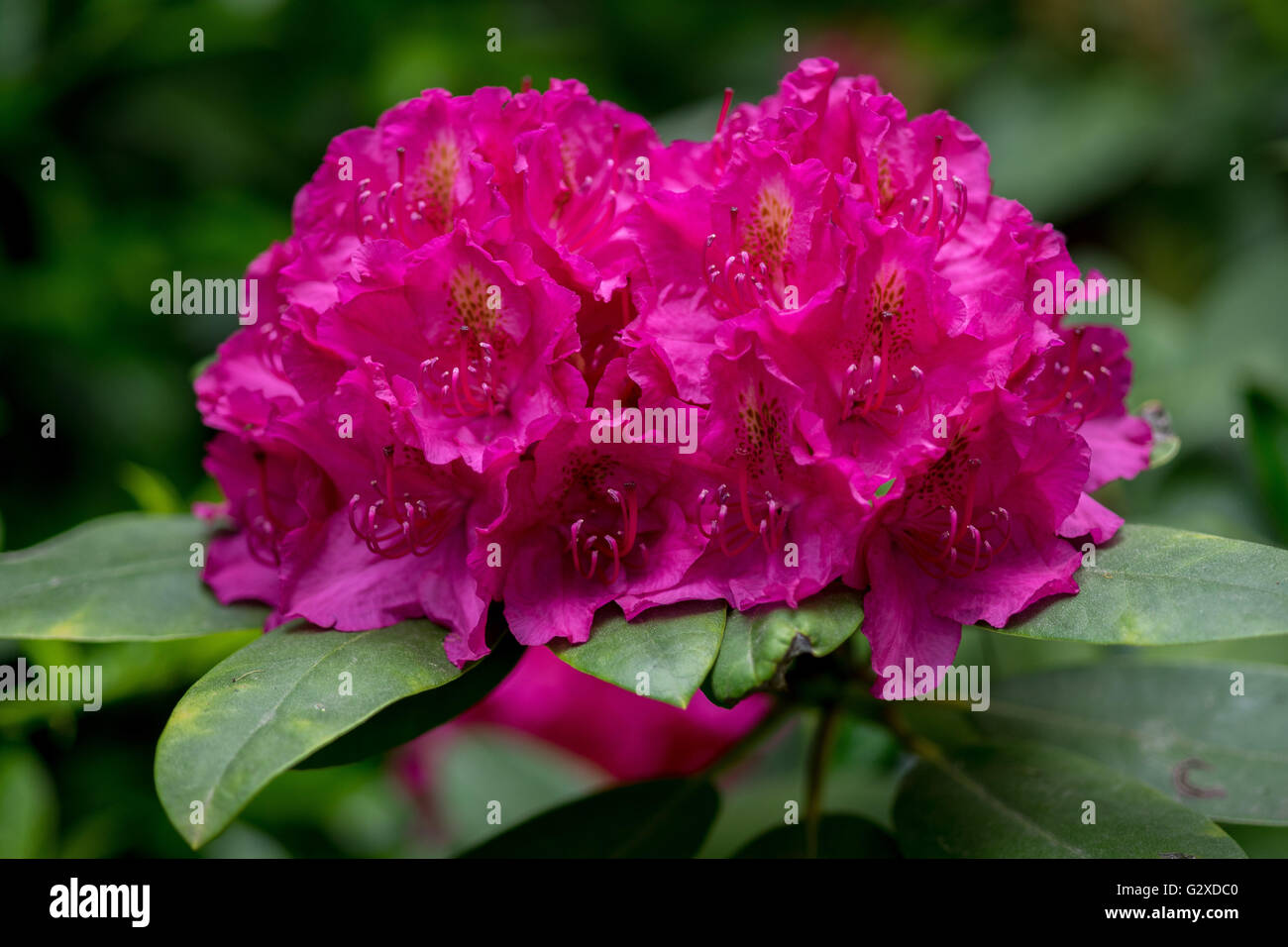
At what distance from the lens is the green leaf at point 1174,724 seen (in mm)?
1201

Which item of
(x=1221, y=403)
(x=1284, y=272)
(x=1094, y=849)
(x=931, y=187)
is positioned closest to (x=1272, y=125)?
(x=1284, y=272)

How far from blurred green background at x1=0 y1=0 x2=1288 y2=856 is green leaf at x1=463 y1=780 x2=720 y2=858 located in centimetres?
35

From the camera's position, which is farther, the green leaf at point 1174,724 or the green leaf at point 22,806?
the green leaf at point 22,806

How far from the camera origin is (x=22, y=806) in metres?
1.42

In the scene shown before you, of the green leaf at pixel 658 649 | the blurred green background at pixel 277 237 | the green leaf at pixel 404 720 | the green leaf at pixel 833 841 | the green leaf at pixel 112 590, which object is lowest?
the green leaf at pixel 833 841

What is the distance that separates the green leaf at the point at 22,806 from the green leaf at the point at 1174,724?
1.08 meters

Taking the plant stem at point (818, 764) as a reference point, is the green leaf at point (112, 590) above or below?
above

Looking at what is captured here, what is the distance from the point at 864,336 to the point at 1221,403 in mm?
1256

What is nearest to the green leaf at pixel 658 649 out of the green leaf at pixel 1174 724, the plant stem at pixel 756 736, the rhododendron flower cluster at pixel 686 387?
the rhododendron flower cluster at pixel 686 387

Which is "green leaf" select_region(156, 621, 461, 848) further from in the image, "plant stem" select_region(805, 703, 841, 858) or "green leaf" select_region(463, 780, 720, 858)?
"plant stem" select_region(805, 703, 841, 858)

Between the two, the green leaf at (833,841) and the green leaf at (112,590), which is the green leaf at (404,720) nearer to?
the green leaf at (112,590)

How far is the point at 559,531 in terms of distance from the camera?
992 mm

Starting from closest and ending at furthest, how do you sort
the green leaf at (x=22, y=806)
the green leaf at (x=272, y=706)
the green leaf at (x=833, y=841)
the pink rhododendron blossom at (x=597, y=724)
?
the green leaf at (x=272, y=706), the green leaf at (x=833, y=841), the green leaf at (x=22, y=806), the pink rhododendron blossom at (x=597, y=724)
